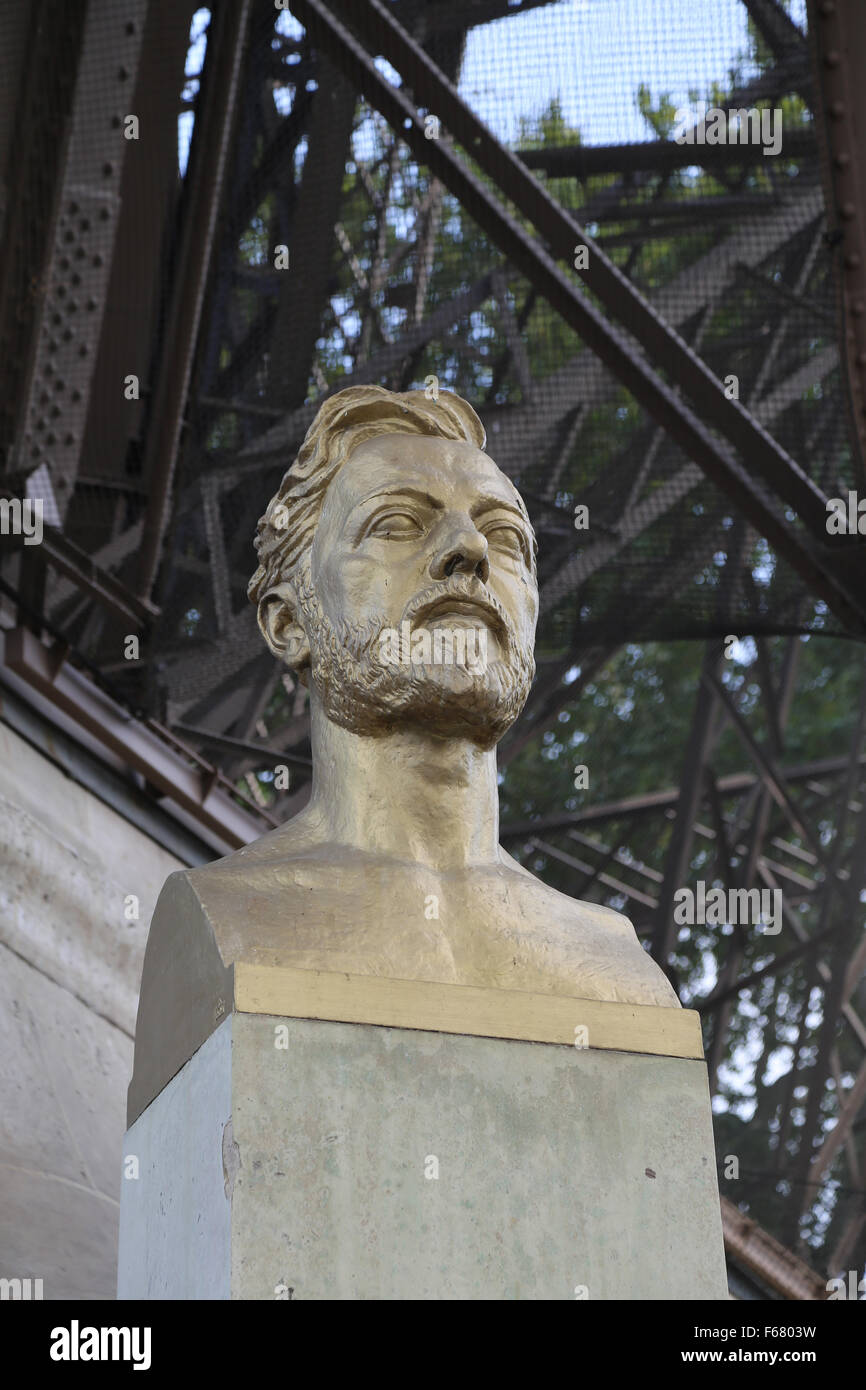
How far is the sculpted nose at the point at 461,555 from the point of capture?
5.21 meters

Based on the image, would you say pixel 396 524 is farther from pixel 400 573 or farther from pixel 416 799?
pixel 416 799

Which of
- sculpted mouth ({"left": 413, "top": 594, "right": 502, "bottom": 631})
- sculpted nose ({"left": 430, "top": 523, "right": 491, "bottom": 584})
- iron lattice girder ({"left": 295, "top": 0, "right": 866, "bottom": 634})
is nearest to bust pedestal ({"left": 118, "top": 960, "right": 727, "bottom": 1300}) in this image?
sculpted mouth ({"left": 413, "top": 594, "right": 502, "bottom": 631})

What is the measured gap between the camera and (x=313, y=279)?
11008 mm

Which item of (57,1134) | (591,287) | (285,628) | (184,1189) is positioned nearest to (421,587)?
(285,628)

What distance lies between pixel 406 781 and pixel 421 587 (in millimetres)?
514

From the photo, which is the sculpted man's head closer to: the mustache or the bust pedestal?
the mustache

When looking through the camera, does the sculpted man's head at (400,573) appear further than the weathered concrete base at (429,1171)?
Yes

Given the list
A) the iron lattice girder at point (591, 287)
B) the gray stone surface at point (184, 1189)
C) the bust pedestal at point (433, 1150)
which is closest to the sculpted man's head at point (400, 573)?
Result: the bust pedestal at point (433, 1150)

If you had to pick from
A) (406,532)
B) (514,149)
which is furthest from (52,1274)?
(514,149)

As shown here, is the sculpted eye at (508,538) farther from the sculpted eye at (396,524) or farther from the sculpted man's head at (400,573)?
the sculpted eye at (396,524)

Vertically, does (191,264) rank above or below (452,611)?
above

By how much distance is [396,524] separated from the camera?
5395 mm

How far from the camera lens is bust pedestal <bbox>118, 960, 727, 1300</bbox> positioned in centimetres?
447

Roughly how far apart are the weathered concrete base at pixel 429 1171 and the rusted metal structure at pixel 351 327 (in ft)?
14.4
